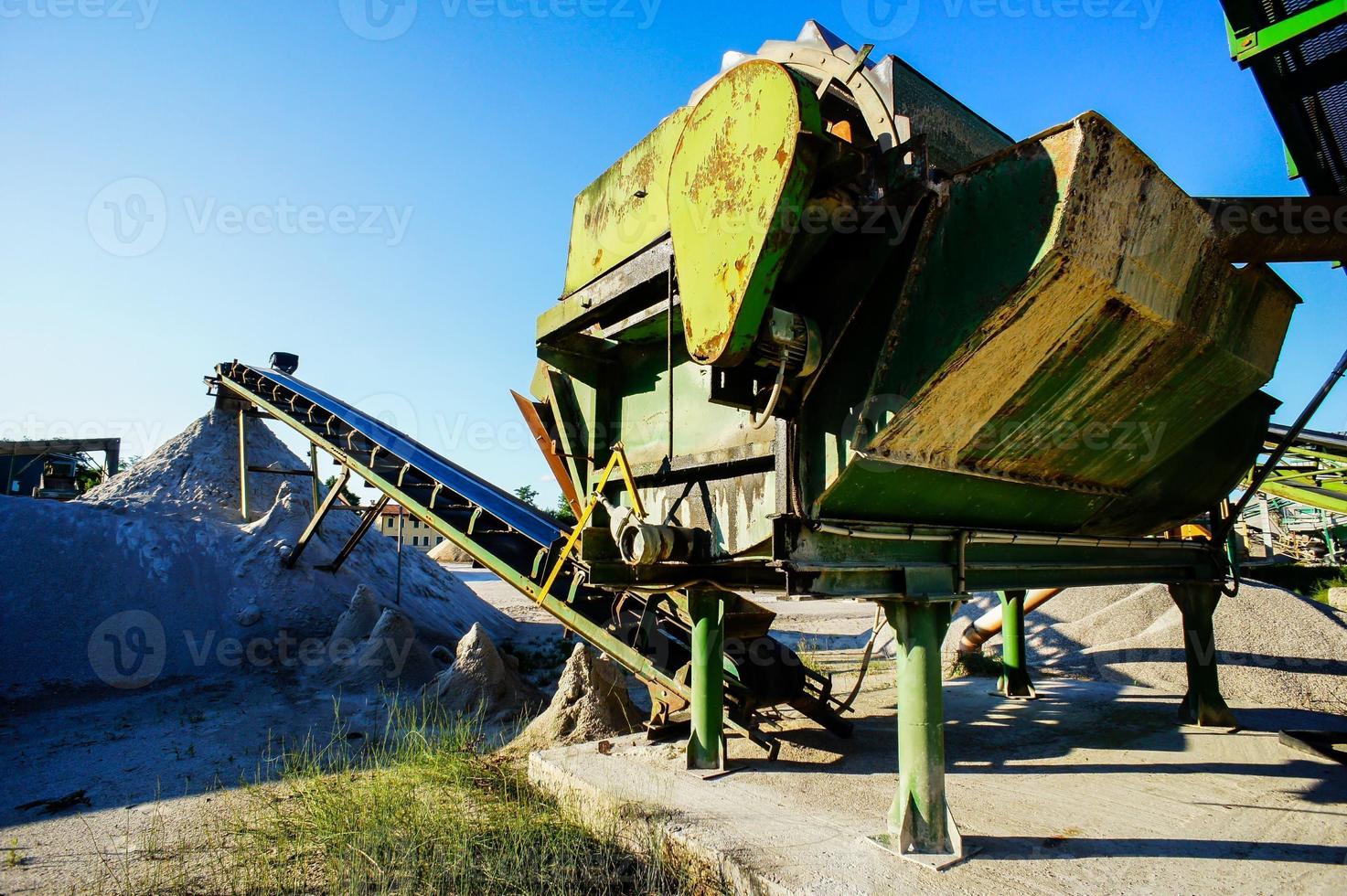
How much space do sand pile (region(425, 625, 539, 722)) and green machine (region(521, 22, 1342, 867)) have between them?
167 inches

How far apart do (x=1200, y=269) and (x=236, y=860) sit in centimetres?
549

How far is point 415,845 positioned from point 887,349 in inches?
127

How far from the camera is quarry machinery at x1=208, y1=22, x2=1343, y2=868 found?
2.59 meters

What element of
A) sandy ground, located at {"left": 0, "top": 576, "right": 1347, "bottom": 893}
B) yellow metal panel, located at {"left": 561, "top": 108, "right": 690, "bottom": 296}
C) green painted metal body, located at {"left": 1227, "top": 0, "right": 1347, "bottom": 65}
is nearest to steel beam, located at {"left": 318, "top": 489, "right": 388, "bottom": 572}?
sandy ground, located at {"left": 0, "top": 576, "right": 1347, "bottom": 893}

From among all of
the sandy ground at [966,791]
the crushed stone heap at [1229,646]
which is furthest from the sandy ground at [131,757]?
the crushed stone heap at [1229,646]

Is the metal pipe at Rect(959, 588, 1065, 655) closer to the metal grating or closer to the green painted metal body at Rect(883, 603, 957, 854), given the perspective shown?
the metal grating

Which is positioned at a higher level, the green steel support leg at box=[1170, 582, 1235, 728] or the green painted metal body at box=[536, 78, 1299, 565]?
the green painted metal body at box=[536, 78, 1299, 565]

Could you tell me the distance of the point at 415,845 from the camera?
138 inches

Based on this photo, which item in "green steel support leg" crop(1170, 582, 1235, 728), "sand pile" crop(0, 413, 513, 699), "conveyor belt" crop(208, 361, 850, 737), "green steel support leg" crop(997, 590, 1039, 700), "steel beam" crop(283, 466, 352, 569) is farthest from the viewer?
"steel beam" crop(283, 466, 352, 569)

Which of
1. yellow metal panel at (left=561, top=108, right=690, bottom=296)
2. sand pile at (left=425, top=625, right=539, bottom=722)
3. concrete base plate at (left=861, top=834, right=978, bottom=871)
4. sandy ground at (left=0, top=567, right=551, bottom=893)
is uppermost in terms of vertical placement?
yellow metal panel at (left=561, top=108, right=690, bottom=296)

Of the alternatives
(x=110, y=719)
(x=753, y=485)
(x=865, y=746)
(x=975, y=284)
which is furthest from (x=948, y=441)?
(x=110, y=719)

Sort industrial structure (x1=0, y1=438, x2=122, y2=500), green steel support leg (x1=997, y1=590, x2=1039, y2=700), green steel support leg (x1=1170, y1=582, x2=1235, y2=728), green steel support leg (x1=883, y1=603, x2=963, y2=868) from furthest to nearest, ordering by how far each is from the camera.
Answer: industrial structure (x1=0, y1=438, x2=122, y2=500) < green steel support leg (x1=997, y1=590, x2=1039, y2=700) < green steel support leg (x1=1170, y1=582, x2=1235, y2=728) < green steel support leg (x1=883, y1=603, x2=963, y2=868)

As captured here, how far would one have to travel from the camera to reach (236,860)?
147 inches

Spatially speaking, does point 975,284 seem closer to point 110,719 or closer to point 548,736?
point 548,736
